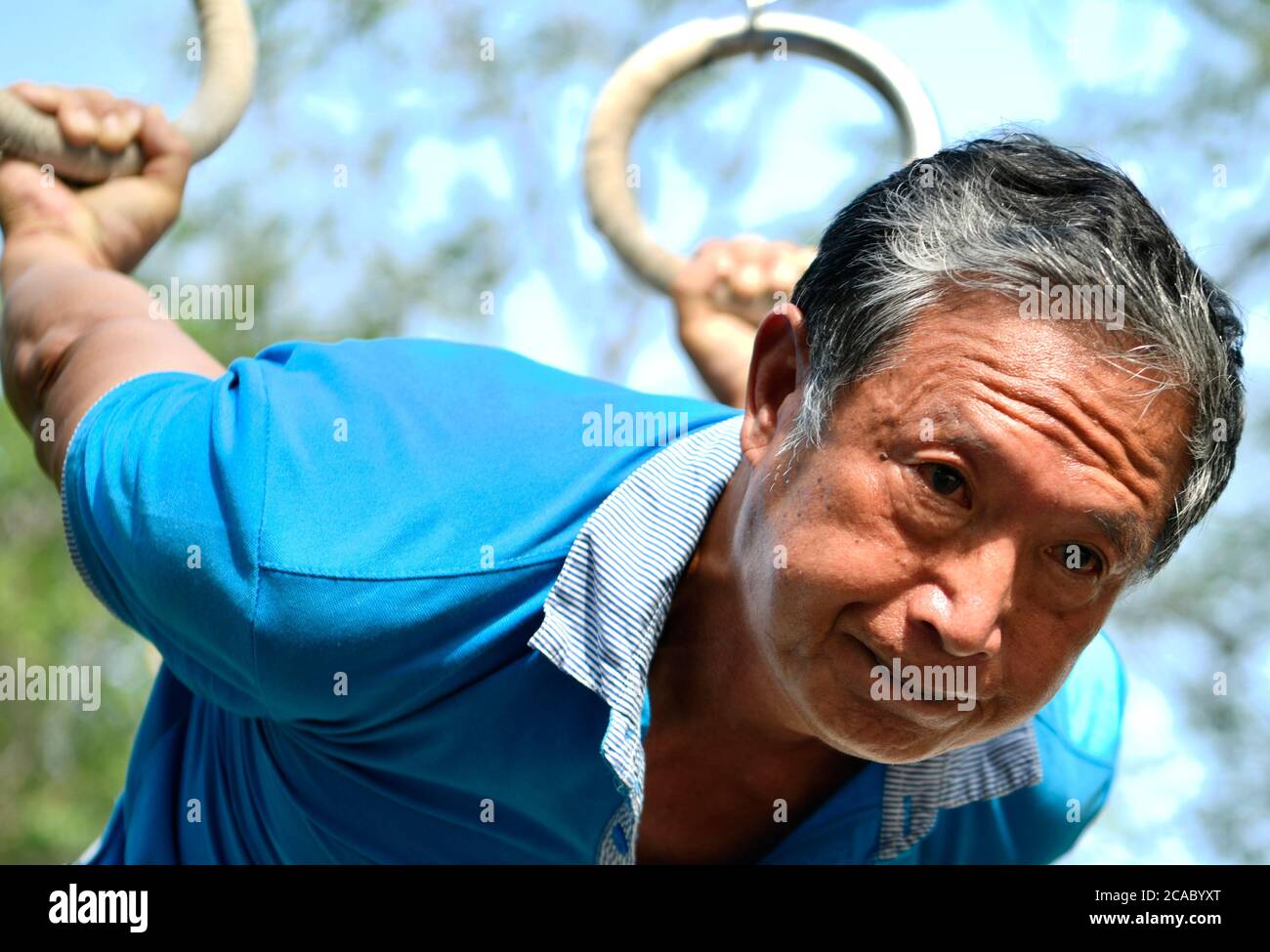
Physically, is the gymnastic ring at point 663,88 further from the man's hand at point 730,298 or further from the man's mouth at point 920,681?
the man's mouth at point 920,681

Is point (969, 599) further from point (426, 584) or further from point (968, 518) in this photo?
point (426, 584)

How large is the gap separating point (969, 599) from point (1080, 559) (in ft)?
0.34

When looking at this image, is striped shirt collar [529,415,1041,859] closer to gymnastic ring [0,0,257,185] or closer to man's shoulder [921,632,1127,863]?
man's shoulder [921,632,1127,863]

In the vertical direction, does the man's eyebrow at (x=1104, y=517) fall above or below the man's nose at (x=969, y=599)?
above

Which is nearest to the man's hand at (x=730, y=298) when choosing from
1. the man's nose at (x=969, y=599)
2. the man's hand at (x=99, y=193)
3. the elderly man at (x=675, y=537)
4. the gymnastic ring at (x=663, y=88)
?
the gymnastic ring at (x=663, y=88)

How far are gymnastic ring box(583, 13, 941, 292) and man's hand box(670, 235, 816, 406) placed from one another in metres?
0.04

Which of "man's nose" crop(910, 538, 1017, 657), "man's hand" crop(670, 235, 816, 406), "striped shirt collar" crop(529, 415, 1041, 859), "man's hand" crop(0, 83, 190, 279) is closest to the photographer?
"man's nose" crop(910, 538, 1017, 657)

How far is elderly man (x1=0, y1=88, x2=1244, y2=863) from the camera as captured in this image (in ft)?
3.38

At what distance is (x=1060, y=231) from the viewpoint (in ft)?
Result: 3.48

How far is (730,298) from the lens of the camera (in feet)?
5.63

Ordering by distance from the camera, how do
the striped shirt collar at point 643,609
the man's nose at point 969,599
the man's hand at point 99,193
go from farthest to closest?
the man's hand at point 99,193, the striped shirt collar at point 643,609, the man's nose at point 969,599

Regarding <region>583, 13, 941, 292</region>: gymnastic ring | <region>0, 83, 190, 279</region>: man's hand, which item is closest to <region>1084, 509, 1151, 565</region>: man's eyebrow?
<region>583, 13, 941, 292</region>: gymnastic ring

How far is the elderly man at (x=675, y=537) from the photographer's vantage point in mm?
1030
